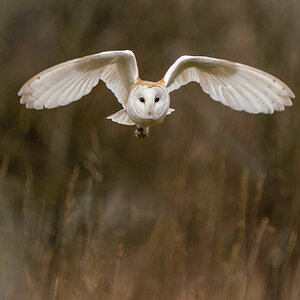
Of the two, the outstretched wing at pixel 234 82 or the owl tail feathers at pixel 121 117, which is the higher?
the outstretched wing at pixel 234 82

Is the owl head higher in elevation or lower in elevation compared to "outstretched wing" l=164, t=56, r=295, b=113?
lower

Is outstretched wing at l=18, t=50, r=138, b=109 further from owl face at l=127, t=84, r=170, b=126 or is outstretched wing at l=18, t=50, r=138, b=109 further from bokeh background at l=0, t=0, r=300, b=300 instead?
bokeh background at l=0, t=0, r=300, b=300

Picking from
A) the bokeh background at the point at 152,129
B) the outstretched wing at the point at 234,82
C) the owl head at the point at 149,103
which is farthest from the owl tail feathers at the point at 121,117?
the bokeh background at the point at 152,129

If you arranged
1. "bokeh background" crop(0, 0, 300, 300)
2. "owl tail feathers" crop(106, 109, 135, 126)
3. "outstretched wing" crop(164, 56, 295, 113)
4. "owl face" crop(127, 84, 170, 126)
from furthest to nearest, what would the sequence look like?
1. "bokeh background" crop(0, 0, 300, 300)
2. "owl tail feathers" crop(106, 109, 135, 126)
3. "outstretched wing" crop(164, 56, 295, 113)
4. "owl face" crop(127, 84, 170, 126)

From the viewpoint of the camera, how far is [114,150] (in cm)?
387

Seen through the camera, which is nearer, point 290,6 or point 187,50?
point 290,6

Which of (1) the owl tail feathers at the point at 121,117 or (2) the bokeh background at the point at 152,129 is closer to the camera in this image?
(1) the owl tail feathers at the point at 121,117

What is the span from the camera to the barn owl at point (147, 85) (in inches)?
45.2

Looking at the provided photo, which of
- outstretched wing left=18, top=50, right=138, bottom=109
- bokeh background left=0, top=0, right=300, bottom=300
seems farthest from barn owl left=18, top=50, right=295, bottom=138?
bokeh background left=0, top=0, right=300, bottom=300

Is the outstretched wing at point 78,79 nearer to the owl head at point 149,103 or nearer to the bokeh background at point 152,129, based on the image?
the owl head at point 149,103

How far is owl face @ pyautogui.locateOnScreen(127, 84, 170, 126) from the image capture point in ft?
3.67

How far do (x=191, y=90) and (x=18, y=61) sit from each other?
99 centimetres

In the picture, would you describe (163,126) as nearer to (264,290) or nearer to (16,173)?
(16,173)

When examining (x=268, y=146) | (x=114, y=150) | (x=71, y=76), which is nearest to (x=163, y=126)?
(x=114, y=150)
